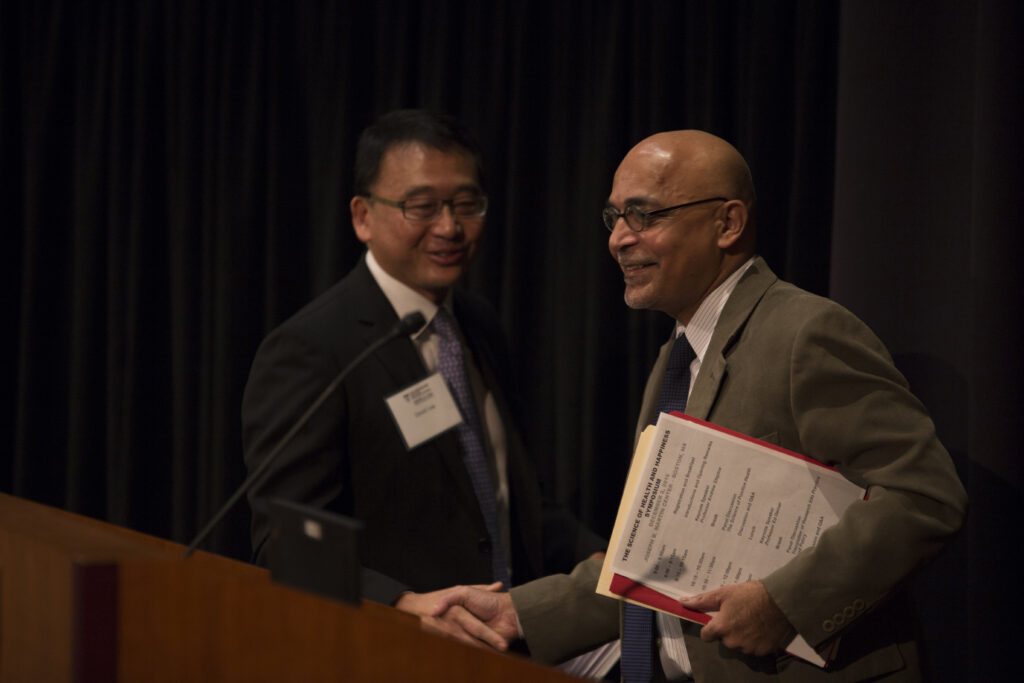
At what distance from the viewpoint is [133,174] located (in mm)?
3871

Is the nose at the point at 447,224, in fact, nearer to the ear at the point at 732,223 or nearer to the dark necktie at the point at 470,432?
the dark necktie at the point at 470,432

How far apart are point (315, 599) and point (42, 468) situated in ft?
11.1

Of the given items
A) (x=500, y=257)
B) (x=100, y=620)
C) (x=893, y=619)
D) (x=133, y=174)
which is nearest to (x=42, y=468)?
(x=133, y=174)

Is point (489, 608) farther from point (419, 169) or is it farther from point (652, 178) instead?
point (419, 169)

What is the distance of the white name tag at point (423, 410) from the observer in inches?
92.4

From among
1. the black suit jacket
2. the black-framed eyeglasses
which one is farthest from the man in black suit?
the black-framed eyeglasses

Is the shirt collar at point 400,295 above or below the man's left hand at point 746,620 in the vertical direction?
above

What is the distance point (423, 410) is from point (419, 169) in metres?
0.60

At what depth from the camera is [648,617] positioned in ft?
5.94

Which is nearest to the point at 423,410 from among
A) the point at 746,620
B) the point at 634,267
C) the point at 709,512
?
the point at 634,267

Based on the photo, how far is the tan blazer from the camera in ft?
5.11

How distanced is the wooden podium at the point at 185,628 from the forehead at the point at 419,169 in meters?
1.39

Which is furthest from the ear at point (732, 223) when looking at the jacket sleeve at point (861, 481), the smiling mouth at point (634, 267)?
the jacket sleeve at point (861, 481)

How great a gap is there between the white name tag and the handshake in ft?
1.50
